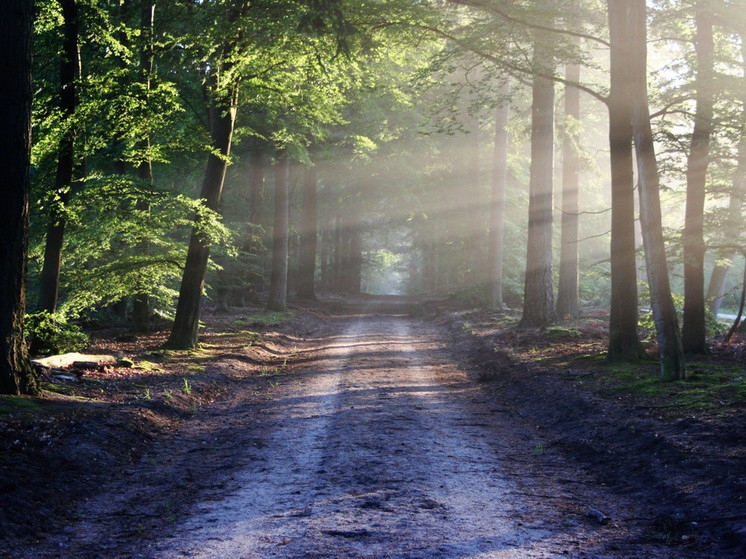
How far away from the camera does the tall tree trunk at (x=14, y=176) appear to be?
734cm

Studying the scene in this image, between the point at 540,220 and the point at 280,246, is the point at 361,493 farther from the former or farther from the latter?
the point at 280,246

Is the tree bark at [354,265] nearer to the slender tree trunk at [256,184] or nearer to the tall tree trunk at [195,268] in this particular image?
the slender tree trunk at [256,184]

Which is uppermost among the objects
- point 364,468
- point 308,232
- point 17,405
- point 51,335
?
point 308,232

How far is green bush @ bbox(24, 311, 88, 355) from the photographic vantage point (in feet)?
34.1

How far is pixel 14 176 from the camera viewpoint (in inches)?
291

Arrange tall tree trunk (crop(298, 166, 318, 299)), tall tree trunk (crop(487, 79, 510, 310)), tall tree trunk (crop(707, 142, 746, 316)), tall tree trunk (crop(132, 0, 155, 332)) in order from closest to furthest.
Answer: tall tree trunk (crop(132, 0, 155, 332))
tall tree trunk (crop(707, 142, 746, 316))
tall tree trunk (crop(487, 79, 510, 310))
tall tree trunk (crop(298, 166, 318, 299))

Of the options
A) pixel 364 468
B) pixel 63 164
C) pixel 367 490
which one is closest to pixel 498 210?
→ pixel 63 164

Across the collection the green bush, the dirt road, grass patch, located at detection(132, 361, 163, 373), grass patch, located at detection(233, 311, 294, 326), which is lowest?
the dirt road

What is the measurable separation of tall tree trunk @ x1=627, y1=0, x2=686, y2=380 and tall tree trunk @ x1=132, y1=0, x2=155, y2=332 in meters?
9.49

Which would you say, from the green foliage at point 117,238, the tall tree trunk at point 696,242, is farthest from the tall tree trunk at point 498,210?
the green foliage at point 117,238

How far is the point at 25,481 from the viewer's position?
5254 millimetres

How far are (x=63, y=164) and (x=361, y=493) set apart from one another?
9.64 metres

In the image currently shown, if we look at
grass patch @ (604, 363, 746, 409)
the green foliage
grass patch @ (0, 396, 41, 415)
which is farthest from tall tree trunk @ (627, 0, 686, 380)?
grass patch @ (0, 396, 41, 415)

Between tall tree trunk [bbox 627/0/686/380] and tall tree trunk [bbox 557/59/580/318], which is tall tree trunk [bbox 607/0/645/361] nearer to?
tall tree trunk [bbox 627/0/686/380]
